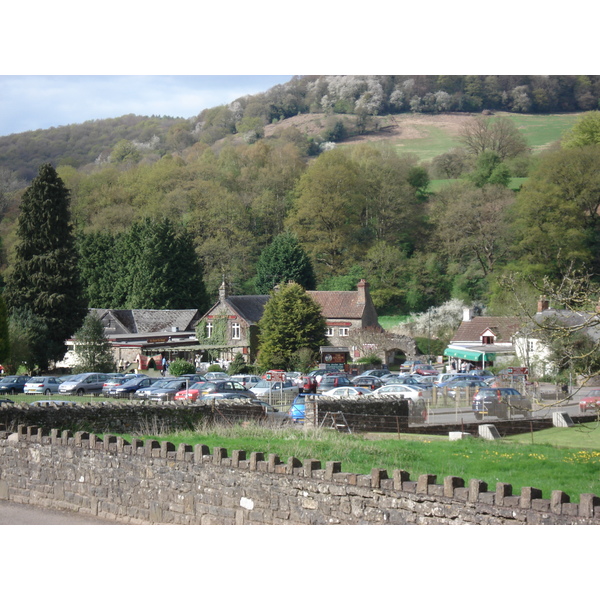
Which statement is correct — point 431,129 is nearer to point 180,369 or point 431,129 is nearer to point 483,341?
point 483,341

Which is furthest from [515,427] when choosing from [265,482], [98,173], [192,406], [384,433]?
[98,173]

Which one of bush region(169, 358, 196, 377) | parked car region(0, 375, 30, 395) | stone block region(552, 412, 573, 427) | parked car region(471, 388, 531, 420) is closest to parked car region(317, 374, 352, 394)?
parked car region(471, 388, 531, 420)

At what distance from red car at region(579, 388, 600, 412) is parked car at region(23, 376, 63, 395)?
2472 centimetres

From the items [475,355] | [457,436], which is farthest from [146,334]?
[457,436]

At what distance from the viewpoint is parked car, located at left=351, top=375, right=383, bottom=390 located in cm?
3953

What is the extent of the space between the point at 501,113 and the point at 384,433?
9856 centimetres

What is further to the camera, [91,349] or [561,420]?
[91,349]

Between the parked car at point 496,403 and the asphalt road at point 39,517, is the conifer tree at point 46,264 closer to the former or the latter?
the parked car at point 496,403

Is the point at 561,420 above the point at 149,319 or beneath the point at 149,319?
above

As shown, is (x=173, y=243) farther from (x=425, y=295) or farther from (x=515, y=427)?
(x=515, y=427)

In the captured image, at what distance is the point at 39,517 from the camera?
16.0m

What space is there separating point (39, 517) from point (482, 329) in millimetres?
46741

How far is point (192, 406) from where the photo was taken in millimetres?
25156

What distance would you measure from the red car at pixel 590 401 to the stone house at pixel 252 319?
25.8 metres
